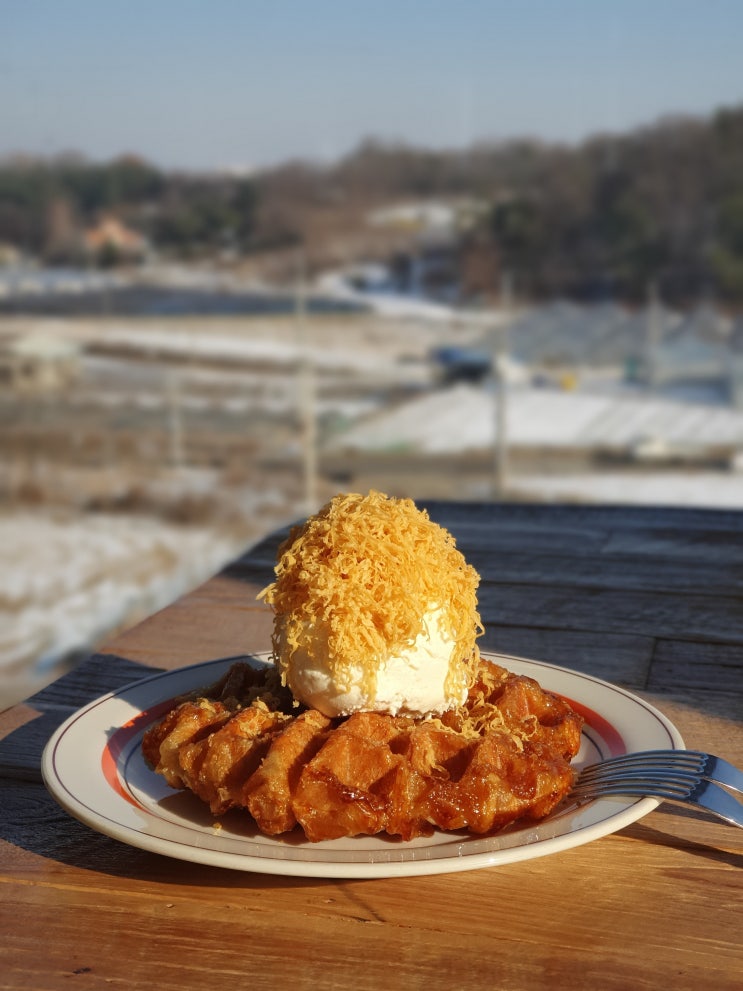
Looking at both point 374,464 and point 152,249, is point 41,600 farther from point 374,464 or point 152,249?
point 374,464

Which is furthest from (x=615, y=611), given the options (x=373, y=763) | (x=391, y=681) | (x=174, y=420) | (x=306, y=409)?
(x=306, y=409)

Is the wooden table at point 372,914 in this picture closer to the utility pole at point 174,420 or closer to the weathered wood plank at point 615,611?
the weathered wood plank at point 615,611

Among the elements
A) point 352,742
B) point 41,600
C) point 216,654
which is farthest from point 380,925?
point 41,600

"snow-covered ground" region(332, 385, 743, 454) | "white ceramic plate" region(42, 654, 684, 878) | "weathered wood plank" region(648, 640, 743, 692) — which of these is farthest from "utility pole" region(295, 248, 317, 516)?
"white ceramic plate" region(42, 654, 684, 878)

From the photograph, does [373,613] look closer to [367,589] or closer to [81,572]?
[367,589]

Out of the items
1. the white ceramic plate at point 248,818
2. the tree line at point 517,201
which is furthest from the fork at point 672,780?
the tree line at point 517,201

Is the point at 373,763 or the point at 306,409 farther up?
the point at 373,763
